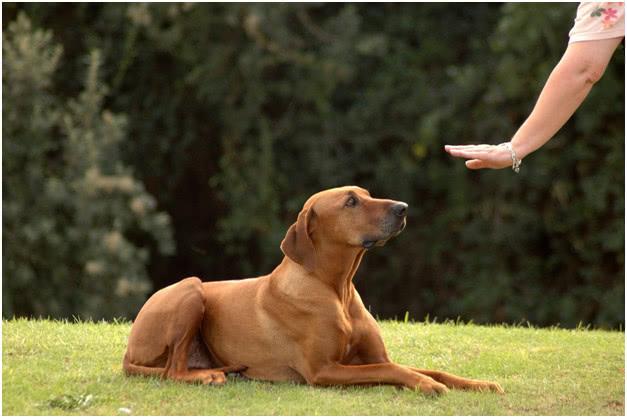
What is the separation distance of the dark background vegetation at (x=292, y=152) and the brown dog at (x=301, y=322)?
857 centimetres

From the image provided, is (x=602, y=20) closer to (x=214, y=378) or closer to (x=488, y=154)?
(x=488, y=154)

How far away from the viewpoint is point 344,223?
6703 mm

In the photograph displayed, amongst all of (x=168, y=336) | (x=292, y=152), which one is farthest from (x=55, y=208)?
(x=168, y=336)

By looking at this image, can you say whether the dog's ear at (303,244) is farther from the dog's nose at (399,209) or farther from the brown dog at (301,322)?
the dog's nose at (399,209)

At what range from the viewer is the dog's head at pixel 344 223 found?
6633 millimetres

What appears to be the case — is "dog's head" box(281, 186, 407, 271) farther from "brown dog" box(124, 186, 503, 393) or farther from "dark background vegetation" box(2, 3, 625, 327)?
"dark background vegetation" box(2, 3, 625, 327)

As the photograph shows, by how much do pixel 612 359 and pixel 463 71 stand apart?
1064 cm

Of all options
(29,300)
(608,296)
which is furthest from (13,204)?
(608,296)

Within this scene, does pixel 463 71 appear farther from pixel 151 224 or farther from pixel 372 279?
pixel 151 224

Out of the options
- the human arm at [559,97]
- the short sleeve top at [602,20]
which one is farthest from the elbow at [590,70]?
the short sleeve top at [602,20]

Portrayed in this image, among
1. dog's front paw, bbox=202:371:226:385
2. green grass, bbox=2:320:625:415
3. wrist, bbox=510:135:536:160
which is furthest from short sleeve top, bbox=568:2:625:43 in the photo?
dog's front paw, bbox=202:371:226:385

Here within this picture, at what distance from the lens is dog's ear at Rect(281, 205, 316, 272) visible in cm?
676

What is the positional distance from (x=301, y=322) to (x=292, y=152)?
41.3 feet

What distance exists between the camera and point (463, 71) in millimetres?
18000
